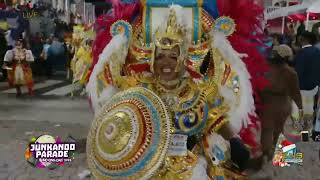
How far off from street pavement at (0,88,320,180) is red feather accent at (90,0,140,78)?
100 inches

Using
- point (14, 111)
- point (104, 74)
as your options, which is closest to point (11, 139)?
point (14, 111)

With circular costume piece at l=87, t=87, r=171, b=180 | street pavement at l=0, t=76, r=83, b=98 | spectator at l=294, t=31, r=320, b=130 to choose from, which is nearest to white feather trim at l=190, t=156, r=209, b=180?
circular costume piece at l=87, t=87, r=171, b=180

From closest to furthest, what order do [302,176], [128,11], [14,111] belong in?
[128,11]
[302,176]
[14,111]

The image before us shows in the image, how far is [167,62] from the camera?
3.47m

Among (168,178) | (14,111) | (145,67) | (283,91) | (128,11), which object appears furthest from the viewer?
(14,111)

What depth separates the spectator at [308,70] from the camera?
28.0ft

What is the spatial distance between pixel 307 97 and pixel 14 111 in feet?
20.5

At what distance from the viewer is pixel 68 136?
28.5 ft

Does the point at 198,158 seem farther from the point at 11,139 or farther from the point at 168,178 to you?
the point at 11,139

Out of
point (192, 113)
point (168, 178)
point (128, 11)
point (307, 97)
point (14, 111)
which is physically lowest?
point (14, 111)

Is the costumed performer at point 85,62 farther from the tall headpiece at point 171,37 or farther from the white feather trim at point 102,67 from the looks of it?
the tall headpiece at point 171,37

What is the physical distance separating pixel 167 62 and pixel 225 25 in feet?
1.95

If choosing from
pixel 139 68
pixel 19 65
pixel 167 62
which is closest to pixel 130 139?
pixel 167 62

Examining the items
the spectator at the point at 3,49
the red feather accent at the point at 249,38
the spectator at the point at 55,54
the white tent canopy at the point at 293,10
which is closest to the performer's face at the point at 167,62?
the red feather accent at the point at 249,38
